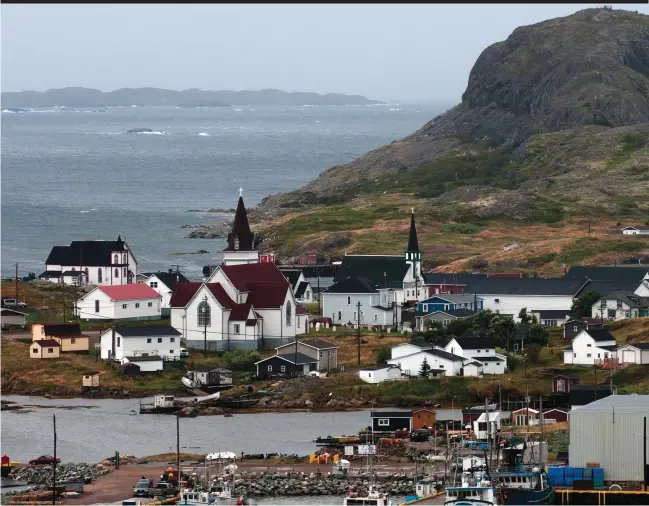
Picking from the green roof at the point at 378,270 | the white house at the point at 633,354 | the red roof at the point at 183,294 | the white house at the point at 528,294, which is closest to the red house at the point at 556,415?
the white house at the point at 633,354

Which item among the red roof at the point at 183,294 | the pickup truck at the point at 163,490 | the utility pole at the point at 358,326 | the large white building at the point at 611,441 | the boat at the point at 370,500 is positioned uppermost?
the red roof at the point at 183,294

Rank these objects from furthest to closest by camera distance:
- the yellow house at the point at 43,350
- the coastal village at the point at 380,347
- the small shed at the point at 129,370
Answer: the yellow house at the point at 43,350 < the small shed at the point at 129,370 < the coastal village at the point at 380,347

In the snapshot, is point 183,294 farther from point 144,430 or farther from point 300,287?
point 144,430

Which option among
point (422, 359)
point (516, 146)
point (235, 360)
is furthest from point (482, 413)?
point (516, 146)

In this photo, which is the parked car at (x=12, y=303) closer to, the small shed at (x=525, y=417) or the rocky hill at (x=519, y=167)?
the small shed at (x=525, y=417)

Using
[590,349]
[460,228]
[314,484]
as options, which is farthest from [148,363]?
[460,228]

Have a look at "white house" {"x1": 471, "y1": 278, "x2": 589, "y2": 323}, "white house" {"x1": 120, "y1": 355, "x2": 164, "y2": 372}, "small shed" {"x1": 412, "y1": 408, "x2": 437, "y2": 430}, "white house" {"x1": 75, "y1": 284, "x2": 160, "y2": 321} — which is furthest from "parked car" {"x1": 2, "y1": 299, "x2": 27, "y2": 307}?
"small shed" {"x1": 412, "y1": 408, "x2": 437, "y2": 430}

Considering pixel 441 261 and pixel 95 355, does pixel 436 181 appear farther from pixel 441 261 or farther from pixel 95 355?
Result: pixel 95 355
